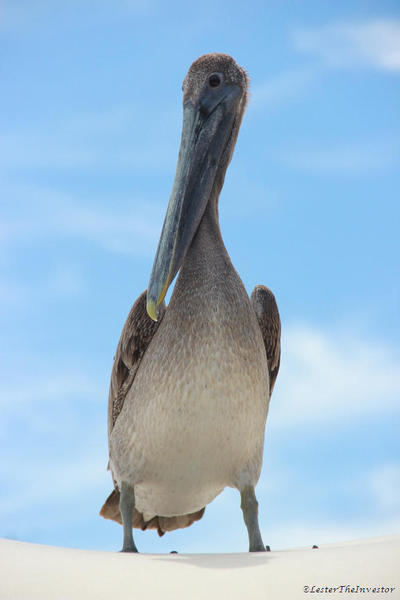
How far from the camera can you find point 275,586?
13.3 ft

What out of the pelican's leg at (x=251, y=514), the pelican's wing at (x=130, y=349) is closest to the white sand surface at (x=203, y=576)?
the pelican's leg at (x=251, y=514)

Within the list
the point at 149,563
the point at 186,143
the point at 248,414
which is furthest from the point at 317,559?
the point at 186,143

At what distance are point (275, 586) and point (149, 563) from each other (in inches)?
31.7

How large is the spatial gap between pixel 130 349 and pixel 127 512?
1.39m

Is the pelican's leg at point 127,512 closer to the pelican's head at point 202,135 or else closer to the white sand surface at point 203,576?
the white sand surface at point 203,576

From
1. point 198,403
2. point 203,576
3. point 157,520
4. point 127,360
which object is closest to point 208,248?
point 127,360

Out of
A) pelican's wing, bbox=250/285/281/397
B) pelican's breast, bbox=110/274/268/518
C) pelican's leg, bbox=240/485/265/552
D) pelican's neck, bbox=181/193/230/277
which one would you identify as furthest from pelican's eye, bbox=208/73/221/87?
pelican's leg, bbox=240/485/265/552

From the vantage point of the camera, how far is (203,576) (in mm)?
4227

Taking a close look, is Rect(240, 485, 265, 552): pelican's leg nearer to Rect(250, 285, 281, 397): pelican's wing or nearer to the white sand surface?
the white sand surface

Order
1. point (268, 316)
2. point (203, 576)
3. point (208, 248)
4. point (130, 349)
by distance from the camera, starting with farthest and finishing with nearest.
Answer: point (268, 316) → point (130, 349) → point (208, 248) → point (203, 576)

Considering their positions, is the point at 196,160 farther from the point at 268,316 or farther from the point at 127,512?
the point at 127,512

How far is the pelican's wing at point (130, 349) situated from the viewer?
259 inches

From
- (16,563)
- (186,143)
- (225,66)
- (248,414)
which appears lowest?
(16,563)

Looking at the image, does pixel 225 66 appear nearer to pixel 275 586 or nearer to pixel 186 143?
pixel 186 143
